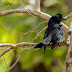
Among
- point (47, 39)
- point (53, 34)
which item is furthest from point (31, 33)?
point (47, 39)

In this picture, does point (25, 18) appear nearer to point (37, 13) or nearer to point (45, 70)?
point (37, 13)

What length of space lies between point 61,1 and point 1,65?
501 cm

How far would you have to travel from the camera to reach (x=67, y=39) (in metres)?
4.15

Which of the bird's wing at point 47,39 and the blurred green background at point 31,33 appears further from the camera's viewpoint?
the blurred green background at point 31,33

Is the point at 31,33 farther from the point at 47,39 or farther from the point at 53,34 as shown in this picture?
the point at 47,39

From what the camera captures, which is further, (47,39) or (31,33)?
(31,33)

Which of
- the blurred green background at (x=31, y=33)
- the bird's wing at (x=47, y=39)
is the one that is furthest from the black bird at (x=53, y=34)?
the blurred green background at (x=31, y=33)

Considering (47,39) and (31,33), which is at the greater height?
(47,39)

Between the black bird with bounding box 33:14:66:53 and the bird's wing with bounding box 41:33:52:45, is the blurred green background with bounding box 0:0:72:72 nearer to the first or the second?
the black bird with bounding box 33:14:66:53

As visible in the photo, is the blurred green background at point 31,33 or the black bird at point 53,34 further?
the blurred green background at point 31,33

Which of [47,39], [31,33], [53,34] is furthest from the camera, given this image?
[31,33]

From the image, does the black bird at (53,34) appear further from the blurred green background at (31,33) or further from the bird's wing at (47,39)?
the blurred green background at (31,33)

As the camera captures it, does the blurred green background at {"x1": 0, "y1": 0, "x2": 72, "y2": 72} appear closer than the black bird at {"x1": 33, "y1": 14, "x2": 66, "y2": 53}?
No

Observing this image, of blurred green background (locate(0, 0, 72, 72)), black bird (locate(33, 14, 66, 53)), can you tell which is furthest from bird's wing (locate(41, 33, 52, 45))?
blurred green background (locate(0, 0, 72, 72))
